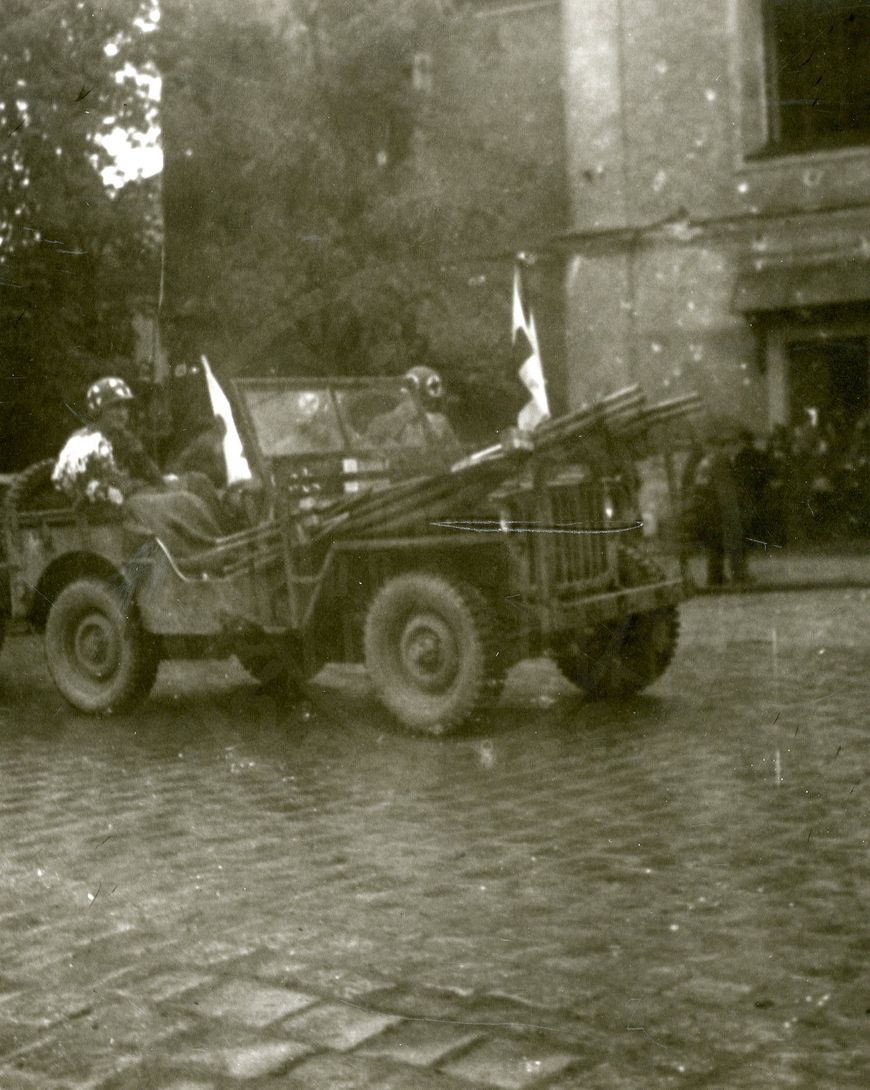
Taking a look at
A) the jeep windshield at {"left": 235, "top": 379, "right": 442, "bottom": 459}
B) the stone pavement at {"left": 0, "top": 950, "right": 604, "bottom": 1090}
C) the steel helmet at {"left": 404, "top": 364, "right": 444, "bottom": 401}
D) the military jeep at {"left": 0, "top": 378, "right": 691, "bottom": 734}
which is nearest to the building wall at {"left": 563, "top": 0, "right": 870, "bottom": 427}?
the steel helmet at {"left": 404, "top": 364, "right": 444, "bottom": 401}

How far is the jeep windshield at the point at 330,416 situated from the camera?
8.73m

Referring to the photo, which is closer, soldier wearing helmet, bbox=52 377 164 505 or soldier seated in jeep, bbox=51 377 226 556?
soldier seated in jeep, bbox=51 377 226 556

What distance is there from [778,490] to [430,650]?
367 inches

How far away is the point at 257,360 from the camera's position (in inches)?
471

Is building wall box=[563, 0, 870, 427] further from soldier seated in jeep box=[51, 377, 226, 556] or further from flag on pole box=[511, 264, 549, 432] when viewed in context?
soldier seated in jeep box=[51, 377, 226, 556]

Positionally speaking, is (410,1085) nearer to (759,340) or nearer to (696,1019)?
(696,1019)

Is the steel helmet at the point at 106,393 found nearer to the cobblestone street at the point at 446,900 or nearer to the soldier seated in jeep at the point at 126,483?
the soldier seated in jeep at the point at 126,483

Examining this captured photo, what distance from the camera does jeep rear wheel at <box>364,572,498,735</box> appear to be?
7492 mm

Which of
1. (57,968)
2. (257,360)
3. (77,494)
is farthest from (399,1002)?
(257,360)

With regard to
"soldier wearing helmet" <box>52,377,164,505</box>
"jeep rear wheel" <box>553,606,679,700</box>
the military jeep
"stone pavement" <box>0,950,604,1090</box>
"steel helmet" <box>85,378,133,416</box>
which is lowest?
"stone pavement" <box>0,950,604,1090</box>

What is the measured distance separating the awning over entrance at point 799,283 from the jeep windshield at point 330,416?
4.01m

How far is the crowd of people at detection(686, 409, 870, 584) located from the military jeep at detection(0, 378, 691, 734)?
6336mm

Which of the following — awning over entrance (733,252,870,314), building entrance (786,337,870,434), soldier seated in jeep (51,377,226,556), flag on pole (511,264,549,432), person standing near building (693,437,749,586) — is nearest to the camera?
soldier seated in jeep (51,377,226,556)

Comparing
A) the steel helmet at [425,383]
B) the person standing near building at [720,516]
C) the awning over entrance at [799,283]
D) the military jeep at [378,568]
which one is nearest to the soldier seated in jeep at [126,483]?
the military jeep at [378,568]
